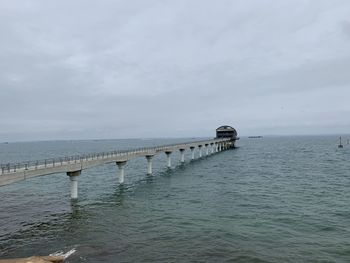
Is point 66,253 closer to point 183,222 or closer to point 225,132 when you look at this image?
point 183,222

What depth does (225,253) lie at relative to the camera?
876 inches

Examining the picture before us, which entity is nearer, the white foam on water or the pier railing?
the white foam on water

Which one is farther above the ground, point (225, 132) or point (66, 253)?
point (225, 132)

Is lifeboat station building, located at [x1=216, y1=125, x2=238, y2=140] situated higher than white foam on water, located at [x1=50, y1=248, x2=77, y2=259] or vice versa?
lifeboat station building, located at [x1=216, y1=125, x2=238, y2=140]

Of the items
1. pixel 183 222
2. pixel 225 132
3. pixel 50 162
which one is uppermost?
pixel 225 132

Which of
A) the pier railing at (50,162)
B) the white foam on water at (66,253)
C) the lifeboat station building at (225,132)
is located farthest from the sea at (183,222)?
the lifeboat station building at (225,132)

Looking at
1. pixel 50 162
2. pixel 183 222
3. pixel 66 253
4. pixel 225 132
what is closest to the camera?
pixel 66 253

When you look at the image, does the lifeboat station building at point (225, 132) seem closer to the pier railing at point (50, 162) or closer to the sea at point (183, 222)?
the pier railing at point (50, 162)

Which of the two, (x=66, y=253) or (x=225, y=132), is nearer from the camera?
(x=66, y=253)

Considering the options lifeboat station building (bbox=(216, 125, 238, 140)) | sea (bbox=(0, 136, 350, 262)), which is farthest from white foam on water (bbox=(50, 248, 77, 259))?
lifeboat station building (bbox=(216, 125, 238, 140))

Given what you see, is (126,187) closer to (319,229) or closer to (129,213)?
(129,213)

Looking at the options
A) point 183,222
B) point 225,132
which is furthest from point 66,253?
point 225,132

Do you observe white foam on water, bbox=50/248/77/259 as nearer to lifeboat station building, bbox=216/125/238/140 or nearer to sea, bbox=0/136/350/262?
sea, bbox=0/136/350/262

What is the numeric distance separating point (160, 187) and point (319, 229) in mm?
28787
